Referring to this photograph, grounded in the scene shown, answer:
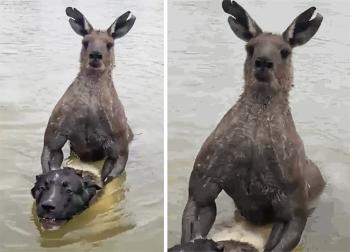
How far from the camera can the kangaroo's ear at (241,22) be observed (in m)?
1.73

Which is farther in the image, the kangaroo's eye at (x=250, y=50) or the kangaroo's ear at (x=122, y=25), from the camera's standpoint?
the kangaroo's ear at (x=122, y=25)

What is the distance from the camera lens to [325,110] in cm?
200

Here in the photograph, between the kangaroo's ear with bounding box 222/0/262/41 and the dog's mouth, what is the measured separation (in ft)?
2.47

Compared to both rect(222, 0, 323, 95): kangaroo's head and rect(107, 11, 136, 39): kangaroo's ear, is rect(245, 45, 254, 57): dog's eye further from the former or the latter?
rect(107, 11, 136, 39): kangaroo's ear

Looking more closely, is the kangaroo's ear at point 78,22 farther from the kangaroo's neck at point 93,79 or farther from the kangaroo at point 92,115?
the kangaroo's neck at point 93,79

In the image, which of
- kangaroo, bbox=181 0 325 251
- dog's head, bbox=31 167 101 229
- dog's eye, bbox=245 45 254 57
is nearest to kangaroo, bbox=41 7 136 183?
dog's head, bbox=31 167 101 229

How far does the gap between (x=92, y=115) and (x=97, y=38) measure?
25cm

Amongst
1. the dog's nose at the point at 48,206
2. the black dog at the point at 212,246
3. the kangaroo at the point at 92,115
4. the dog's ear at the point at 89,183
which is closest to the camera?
the black dog at the point at 212,246

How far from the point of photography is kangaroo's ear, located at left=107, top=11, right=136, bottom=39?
6.79 ft

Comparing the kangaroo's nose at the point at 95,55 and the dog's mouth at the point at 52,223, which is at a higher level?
the kangaroo's nose at the point at 95,55

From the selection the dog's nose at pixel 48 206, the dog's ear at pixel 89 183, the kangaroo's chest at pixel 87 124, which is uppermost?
the kangaroo's chest at pixel 87 124

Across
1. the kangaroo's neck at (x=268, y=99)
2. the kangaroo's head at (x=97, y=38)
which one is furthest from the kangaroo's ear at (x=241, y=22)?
the kangaroo's head at (x=97, y=38)

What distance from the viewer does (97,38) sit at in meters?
2.06

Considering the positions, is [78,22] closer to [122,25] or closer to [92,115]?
[122,25]
